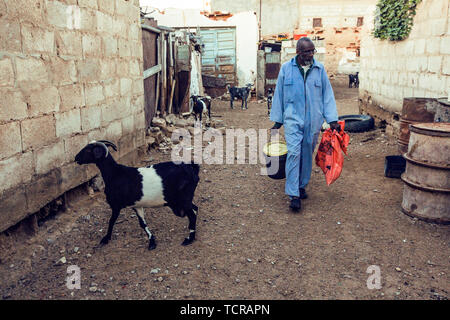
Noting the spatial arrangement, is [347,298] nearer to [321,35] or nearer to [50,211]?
[50,211]

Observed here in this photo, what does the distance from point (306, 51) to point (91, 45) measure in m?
2.62

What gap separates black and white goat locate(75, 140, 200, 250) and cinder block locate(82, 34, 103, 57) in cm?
171

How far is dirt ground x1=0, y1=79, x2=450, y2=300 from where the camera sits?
2.97m

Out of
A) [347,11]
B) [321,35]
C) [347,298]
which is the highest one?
[347,11]

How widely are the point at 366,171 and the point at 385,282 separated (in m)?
3.46

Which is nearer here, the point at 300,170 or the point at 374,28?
the point at 300,170

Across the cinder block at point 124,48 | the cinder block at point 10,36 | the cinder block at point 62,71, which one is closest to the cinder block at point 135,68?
the cinder block at point 124,48

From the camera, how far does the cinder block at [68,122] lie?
13.5ft

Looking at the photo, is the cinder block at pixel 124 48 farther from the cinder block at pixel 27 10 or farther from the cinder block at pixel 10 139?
the cinder block at pixel 10 139

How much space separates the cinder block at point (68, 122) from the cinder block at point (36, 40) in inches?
26.9

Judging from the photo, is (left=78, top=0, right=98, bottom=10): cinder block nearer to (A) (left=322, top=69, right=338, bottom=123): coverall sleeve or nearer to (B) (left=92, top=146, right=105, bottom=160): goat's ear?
(B) (left=92, top=146, right=105, bottom=160): goat's ear
